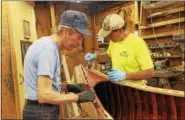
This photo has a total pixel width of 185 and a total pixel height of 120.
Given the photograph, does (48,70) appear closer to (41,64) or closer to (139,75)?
(41,64)

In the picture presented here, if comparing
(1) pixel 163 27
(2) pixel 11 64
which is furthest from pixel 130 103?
(1) pixel 163 27

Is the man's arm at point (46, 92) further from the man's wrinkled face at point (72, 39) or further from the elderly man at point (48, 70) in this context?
the man's wrinkled face at point (72, 39)

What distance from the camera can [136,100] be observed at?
199cm

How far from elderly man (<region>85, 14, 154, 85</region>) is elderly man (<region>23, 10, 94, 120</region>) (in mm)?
588

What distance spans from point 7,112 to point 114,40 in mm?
1295

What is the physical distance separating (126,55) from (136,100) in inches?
14.9

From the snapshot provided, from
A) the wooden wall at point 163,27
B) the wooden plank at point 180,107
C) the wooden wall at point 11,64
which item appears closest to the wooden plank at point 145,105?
the wooden plank at point 180,107

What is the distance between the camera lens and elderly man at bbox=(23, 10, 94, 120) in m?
1.29

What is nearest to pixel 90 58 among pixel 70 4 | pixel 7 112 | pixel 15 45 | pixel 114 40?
pixel 114 40

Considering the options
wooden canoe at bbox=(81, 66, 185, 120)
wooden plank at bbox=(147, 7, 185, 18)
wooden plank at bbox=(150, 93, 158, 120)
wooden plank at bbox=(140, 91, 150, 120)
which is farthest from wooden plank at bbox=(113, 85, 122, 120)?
wooden plank at bbox=(147, 7, 185, 18)

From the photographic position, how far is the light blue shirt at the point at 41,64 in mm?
1296

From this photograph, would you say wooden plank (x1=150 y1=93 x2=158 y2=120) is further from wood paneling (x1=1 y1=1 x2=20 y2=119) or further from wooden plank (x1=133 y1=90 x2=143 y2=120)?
wood paneling (x1=1 y1=1 x2=20 y2=119)

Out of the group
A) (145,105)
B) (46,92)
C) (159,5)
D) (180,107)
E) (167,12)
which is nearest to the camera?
(46,92)

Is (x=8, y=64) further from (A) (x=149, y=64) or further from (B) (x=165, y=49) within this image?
(B) (x=165, y=49)
